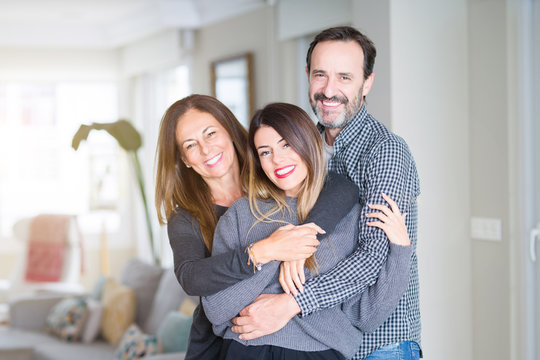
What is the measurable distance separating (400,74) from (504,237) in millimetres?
878

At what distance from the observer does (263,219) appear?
1665 millimetres

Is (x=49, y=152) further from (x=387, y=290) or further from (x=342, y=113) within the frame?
(x=387, y=290)

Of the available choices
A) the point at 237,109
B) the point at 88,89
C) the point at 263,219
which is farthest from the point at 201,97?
the point at 88,89

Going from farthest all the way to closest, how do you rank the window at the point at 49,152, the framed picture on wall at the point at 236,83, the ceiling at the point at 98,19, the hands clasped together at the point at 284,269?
the window at the point at 49,152 < the ceiling at the point at 98,19 < the framed picture on wall at the point at 236,83 < the hands clasped together at the point at 284,269

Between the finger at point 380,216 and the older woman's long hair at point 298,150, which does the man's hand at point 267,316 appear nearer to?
the older woman's long hair at point 298,150

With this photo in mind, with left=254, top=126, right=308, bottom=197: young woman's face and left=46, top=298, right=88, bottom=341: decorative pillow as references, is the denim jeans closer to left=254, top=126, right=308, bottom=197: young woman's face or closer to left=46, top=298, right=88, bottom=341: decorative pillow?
left=254, top=126, right=308, bottom=197: young woman's face

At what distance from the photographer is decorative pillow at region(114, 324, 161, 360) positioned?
11.2ft

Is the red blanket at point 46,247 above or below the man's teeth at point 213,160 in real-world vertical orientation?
below

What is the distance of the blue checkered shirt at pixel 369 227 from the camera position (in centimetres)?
159

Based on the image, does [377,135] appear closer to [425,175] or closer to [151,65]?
[425,175]

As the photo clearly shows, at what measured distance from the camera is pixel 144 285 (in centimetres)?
426

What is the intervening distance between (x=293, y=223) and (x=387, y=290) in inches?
11.7

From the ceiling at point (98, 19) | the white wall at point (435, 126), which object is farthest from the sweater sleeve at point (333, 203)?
the ceiling at point (98, 19)

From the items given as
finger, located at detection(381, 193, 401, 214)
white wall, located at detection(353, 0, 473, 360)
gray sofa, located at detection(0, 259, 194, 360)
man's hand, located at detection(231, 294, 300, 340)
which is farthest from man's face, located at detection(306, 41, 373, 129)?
gray sofa, located at detection(0, 259, 194, 360)
